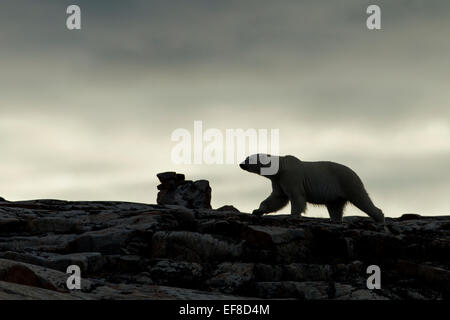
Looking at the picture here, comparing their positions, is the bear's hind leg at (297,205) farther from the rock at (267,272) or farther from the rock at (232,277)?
the rock at (232,277)

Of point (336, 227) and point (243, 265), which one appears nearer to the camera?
point (243, 265)

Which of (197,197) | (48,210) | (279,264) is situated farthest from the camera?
(197,197)

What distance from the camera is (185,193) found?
34031 mm

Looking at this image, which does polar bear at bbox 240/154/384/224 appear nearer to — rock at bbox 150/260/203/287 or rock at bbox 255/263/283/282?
rock at bbox 255/263/283/282

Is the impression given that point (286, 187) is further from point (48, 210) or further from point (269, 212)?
point (48, 210)

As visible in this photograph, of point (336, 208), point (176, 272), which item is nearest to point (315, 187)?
point (336, 208)

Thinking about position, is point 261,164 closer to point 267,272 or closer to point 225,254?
point 225,254

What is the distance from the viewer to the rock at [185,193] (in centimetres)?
3322

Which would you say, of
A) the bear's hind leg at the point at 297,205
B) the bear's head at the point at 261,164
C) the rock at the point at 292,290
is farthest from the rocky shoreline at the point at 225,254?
the bear's head at the point at 261,164

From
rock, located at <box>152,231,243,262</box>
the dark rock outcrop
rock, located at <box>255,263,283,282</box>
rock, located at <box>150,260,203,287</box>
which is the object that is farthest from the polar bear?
rock, located at <box>150,260,203,287</box>

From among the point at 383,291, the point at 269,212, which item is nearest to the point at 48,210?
the point at 269,212
